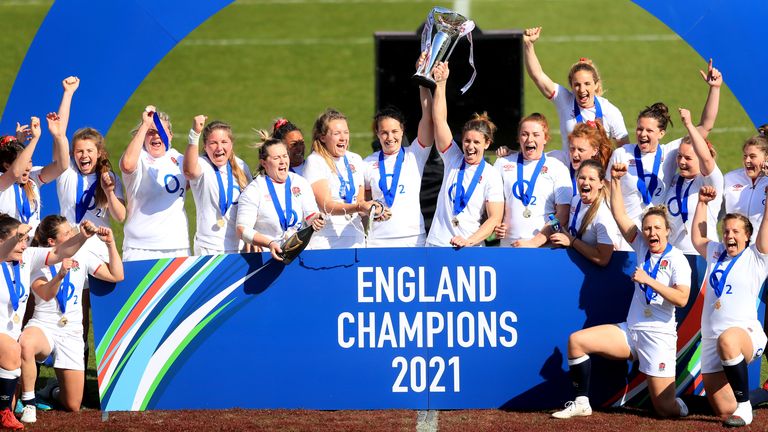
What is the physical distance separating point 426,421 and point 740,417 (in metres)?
1.90

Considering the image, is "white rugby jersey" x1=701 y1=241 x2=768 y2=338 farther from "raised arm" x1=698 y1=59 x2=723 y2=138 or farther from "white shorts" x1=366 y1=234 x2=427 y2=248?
"white shorts" x1=366 y1=234 x2=427 y2=248

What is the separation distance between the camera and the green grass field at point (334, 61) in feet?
66.0

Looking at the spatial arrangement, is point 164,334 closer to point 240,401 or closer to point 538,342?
point 240,401

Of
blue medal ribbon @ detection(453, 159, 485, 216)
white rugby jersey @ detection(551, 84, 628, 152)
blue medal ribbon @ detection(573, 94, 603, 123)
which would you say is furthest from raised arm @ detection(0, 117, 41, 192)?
blue medal ribbon @ detection(573, 94, 603, 123)

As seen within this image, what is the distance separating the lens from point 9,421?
8.38 m

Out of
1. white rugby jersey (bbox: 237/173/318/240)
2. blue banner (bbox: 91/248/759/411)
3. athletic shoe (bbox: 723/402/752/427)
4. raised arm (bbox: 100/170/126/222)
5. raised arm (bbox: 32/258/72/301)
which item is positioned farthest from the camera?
raised arm (bbox: 100/170/126/222)

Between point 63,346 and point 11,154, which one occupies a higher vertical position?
point 11,154

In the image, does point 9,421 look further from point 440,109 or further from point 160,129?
point 440,109

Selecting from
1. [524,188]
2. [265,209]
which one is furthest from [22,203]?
[524,188]

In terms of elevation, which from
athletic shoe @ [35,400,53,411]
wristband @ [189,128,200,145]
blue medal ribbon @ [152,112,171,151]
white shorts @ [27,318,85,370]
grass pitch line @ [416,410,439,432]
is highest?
blue medal ribbon @ [152,112,171,151]

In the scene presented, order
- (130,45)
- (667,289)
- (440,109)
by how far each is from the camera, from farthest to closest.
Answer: (130,45) → (440,109) → (667,289)

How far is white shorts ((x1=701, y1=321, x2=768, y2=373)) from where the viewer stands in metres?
8.49

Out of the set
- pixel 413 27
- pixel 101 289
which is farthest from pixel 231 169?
pixel 413 27

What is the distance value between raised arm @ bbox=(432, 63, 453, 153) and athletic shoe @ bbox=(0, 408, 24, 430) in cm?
322
